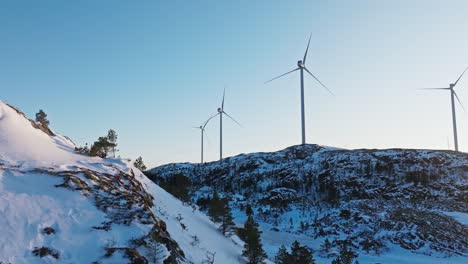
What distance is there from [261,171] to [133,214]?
317 ft

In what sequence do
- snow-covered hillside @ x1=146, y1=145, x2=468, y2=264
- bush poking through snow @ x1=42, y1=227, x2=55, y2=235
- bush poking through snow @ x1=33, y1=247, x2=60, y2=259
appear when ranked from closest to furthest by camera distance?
bush poking through snow @ x1=33, y1=247, x2=60, y2=259 < bush poking through snow @ x1=42, y1=227, x2=55, y2=235 < snow-covered hillside @ x1=146, y1=145, x2=468, y2=264

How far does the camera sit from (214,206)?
43000 millimetres

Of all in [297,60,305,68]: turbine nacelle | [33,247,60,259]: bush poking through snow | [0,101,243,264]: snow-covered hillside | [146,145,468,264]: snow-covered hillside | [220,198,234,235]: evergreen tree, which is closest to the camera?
[33,247,60,259]: bush poking through snow

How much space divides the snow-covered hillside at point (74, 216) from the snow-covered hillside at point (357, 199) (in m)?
25.7

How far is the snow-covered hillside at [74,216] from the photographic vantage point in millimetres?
17641

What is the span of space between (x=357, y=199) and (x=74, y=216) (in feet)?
242

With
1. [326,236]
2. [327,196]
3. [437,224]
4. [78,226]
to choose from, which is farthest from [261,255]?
[327,196]

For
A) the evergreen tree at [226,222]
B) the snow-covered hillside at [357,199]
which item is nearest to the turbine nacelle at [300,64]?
the snow-covered hillside at [357,199]

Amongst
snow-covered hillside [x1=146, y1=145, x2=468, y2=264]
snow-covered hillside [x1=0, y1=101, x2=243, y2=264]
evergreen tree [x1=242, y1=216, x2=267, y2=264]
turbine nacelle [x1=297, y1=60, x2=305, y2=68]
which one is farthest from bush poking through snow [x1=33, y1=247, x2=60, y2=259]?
turbine nacelle [x1=297, y1=60, x2=305, y2=68]

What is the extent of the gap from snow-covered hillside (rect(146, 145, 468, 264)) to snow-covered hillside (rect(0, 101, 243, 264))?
25.7 meters

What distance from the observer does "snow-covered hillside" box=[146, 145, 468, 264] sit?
53.6 metres

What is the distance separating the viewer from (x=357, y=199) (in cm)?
8488

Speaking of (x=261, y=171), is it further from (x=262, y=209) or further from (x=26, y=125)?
(x=26, y=125)

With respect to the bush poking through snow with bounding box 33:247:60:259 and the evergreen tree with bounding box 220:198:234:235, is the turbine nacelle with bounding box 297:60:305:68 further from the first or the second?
the bush poking through snow with bounding box 33:247:60:259
